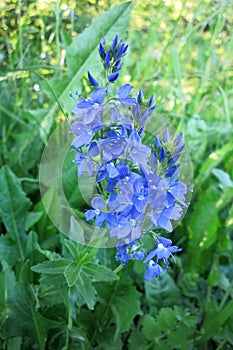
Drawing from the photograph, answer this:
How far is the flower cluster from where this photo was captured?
81 cm

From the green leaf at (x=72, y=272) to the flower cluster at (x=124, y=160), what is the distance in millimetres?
141

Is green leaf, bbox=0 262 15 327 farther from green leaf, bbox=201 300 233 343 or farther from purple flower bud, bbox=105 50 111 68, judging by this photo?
purple flower bud, bbox=105 50 111 68

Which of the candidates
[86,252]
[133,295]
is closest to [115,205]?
[86,252]

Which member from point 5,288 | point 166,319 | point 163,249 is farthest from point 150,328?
point 163,249

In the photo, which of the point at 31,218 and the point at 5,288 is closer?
the point at 5,288


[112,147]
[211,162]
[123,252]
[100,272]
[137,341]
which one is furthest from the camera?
[211,162]

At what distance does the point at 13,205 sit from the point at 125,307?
0.45 m

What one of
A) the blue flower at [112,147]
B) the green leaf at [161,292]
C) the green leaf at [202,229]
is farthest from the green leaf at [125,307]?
the blue flower at [112,147]

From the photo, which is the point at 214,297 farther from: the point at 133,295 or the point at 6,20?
the point at 6,20

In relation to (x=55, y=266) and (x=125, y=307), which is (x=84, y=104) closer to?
(x=55, y=266)

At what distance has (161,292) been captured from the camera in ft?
4.82

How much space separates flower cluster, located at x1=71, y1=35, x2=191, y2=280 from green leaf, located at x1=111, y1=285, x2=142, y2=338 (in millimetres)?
422

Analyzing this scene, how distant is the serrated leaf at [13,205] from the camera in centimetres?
142

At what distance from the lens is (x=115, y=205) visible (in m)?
0.85
